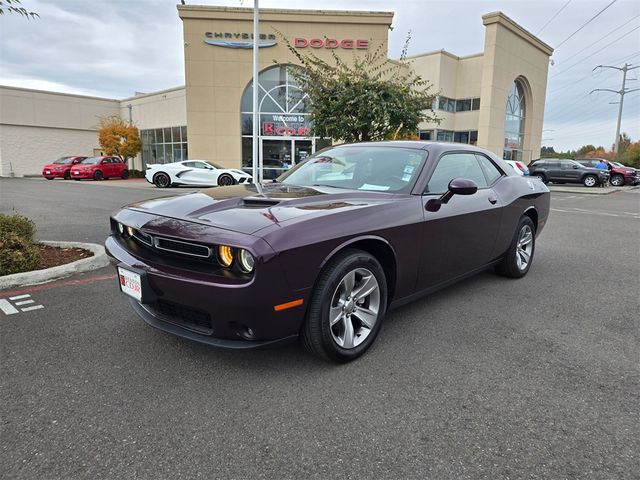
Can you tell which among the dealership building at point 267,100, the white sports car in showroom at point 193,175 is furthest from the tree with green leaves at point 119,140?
the white sports car in showroom at point 193,175

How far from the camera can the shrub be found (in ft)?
14.7

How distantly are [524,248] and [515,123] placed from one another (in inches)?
1342

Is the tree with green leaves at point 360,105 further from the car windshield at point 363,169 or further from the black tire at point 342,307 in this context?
the black tire at point 342,307

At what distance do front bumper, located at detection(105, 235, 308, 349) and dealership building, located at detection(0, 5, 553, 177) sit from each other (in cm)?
1292

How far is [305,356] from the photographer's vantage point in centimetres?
301

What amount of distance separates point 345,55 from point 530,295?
22.4 metres

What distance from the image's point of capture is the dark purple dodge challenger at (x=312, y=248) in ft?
7.97

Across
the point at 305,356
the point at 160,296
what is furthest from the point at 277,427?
the point at 160,296

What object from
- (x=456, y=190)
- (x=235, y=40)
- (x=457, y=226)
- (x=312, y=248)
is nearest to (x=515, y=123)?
(x=235, y=40)

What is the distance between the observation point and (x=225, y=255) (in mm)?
2443

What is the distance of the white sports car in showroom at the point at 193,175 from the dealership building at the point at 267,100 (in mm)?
4815

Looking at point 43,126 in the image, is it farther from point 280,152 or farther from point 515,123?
point 515,123

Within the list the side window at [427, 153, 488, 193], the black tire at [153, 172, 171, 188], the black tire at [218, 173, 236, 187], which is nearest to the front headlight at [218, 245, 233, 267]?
the side window at [427, 153, 488, 193]

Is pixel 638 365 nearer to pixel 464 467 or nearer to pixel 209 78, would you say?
pixel 464 467
